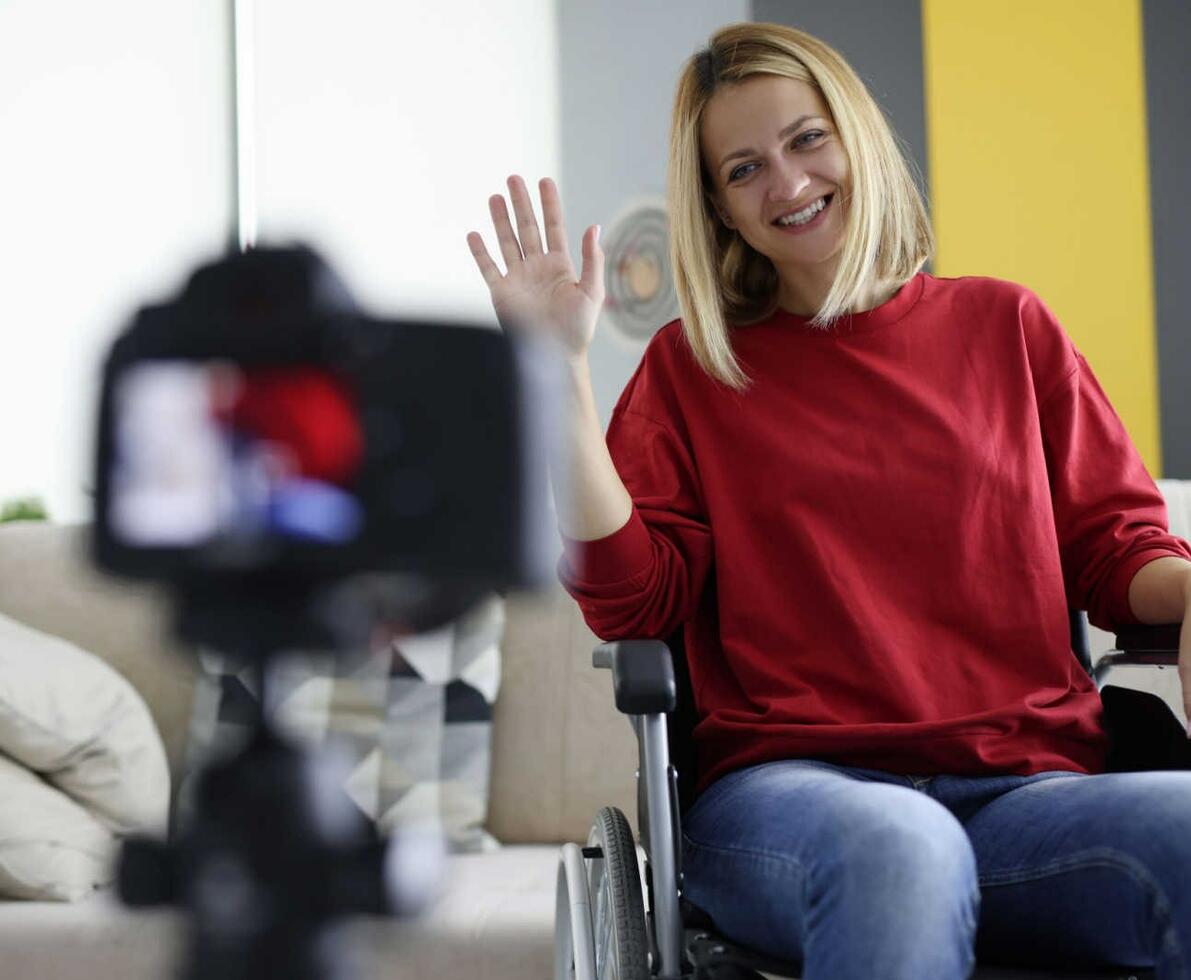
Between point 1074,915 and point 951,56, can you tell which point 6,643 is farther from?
point 951,56

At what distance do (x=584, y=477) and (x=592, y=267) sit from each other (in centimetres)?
19

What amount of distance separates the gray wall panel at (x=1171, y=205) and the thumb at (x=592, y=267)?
1652 mm

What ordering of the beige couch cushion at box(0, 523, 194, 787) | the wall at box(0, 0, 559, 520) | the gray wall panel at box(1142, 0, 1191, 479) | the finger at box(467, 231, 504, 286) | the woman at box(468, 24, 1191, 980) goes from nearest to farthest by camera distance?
the woman at box(468, 24, 1191, 980)
the finger at box(467, 231, 504, 286)
the beige couch cushion at box(0, 523, 194, 787)
the gray wall panel at box(1142, 0, 1191, 479)
the wall at box(0, 0, 559, 520)

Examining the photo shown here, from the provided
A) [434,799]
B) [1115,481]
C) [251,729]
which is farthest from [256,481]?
[1115,481]

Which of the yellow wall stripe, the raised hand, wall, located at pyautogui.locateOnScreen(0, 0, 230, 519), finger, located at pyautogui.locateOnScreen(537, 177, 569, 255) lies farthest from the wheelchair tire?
wall, located at pyautogui.locateOnScreen(0, 0, 230, 519)

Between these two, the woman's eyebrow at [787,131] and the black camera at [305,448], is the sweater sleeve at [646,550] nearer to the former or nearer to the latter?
the woman's eyebrow at [787,131]

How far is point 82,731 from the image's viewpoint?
192 centimetres

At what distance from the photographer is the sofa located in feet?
5.63

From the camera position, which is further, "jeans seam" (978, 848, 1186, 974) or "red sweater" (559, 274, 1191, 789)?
"red sweater" (559, 274, 1191, 789)

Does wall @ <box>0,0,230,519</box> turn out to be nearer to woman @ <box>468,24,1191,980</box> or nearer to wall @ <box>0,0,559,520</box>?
wall @ <box>0,0,559,520</box>

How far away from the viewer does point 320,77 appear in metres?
2.91

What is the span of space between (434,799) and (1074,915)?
1.27m

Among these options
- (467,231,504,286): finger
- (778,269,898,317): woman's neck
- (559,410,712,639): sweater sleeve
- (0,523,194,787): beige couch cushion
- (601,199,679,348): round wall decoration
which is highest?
(601,199,679,348): round wall decoration

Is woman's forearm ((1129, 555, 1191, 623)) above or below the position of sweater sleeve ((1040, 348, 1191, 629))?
below
